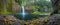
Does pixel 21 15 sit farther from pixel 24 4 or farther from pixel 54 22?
pixel 54 22

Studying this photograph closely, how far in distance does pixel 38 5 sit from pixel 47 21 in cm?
28

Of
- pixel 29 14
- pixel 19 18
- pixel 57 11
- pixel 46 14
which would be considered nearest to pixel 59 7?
pixel 57 11

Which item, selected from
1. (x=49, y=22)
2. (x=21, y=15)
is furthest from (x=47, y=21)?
(x=21, y=15)

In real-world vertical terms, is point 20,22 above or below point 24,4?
below

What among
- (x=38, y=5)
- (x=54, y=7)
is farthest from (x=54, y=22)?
(x=38, y=5)

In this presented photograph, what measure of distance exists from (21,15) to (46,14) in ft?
1.26

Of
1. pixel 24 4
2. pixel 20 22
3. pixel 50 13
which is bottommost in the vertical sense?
pixel 20 22

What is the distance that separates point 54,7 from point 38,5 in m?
0.24

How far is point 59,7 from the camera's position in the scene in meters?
2.02

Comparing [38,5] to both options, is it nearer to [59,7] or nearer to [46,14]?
[46,14]

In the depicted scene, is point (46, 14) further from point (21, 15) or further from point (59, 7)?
point (21, 15)

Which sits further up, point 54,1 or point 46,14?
point 54,1

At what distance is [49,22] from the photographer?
81.4 inches

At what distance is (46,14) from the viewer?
205 centimetres
